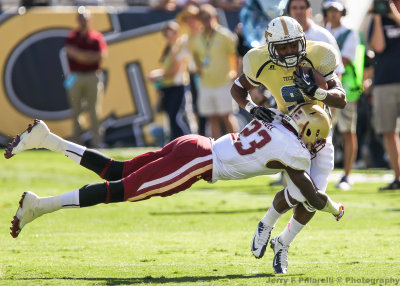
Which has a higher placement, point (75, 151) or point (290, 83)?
point (290, 83)

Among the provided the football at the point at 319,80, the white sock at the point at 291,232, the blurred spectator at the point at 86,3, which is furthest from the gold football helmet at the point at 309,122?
the blurred spectator at the point at 86,3

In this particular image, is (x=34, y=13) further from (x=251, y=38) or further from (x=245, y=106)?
(x=245, y=106)

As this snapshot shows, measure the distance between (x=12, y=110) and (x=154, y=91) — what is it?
8.36 ft

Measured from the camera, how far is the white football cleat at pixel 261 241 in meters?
5.99

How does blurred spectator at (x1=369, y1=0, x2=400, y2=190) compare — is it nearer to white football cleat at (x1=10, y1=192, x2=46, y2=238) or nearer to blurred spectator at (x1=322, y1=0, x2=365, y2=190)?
blurred spectator at (x1=322, y1=0, x2=365, y2=190)

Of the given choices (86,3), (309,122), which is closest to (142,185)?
(309,122)

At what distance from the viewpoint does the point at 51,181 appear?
38.3ft

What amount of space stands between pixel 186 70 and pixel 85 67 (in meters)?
1.62

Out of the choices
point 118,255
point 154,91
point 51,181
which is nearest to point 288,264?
point 118,255

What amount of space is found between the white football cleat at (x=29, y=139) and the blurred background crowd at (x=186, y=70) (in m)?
2.70

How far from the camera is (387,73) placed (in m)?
10.7

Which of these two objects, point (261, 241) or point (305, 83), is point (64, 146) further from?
point (305, 83)

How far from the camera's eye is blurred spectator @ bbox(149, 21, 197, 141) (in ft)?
47.2

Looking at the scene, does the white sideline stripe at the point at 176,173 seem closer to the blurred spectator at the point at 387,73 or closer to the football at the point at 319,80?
the football at the point at 319,80
